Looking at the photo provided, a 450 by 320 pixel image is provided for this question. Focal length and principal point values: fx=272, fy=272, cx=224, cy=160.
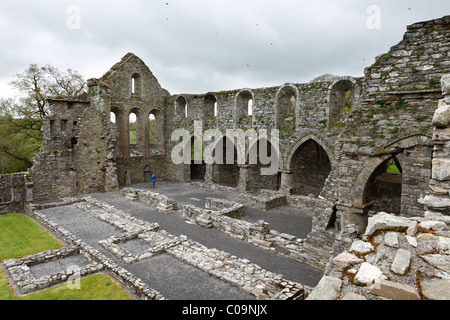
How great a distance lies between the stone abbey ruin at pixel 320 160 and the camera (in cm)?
318

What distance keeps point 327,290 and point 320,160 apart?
1733 centimetres

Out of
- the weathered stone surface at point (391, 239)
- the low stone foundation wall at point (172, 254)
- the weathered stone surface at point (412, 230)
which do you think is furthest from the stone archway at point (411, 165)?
the weathered stone surface at point (391, 239)

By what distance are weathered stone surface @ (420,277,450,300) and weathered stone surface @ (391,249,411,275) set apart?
0.56 ft

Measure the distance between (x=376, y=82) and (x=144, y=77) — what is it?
1798 centimetres

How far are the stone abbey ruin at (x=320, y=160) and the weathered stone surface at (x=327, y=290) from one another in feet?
0.06

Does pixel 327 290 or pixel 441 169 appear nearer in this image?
pixel 327 290

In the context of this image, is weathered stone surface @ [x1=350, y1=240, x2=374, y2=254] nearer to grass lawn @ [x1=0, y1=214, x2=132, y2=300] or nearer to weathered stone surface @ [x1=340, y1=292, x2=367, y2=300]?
weathered stone surface @ [x1=340, y1=292, x2=367, y2=300]

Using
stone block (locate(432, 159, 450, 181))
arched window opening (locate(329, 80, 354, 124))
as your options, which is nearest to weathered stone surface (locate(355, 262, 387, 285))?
stone block (locate(432, 159, 450, 181))

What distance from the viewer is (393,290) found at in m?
2.20

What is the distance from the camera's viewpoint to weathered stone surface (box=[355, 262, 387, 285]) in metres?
2.50

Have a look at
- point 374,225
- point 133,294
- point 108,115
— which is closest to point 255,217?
point 133,294

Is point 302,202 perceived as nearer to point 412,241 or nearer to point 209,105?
point 209,105

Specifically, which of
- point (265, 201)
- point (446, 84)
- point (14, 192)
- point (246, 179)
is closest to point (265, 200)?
point (265, 201)

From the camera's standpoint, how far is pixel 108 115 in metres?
18.8
